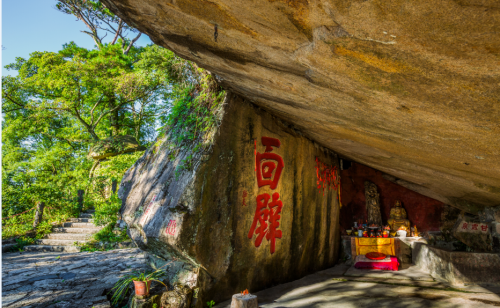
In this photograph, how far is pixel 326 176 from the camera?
703 cm

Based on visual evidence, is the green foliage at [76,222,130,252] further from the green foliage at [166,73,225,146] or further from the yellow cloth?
the yellow cloth

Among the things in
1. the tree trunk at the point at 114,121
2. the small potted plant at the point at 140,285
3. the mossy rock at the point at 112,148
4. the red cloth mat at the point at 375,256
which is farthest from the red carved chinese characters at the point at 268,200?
the tree trunk at the point at 114,121

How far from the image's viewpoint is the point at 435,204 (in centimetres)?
788

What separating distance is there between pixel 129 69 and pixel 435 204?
475 inches

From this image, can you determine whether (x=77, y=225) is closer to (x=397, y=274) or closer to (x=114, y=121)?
(x=114, y=121)

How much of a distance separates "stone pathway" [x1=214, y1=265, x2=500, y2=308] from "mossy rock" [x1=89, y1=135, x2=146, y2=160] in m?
8.95

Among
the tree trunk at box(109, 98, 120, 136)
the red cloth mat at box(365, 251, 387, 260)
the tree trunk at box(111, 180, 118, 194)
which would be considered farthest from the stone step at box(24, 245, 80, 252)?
the red cloth mat at box(365, 251, 387, 260)

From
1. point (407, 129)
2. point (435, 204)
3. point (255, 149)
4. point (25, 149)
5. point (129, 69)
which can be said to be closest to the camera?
point (407, 129)

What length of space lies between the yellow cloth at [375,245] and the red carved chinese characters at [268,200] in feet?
10.8

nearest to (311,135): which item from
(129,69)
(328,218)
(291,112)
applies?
(291,112)

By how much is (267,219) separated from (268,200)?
1.00 feet

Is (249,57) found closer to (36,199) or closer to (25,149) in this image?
(36,199)

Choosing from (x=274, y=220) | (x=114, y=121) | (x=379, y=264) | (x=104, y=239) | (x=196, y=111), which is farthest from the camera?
(x=114, y=121)

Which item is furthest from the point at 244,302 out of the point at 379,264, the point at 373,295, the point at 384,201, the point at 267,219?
the point at 384,201
